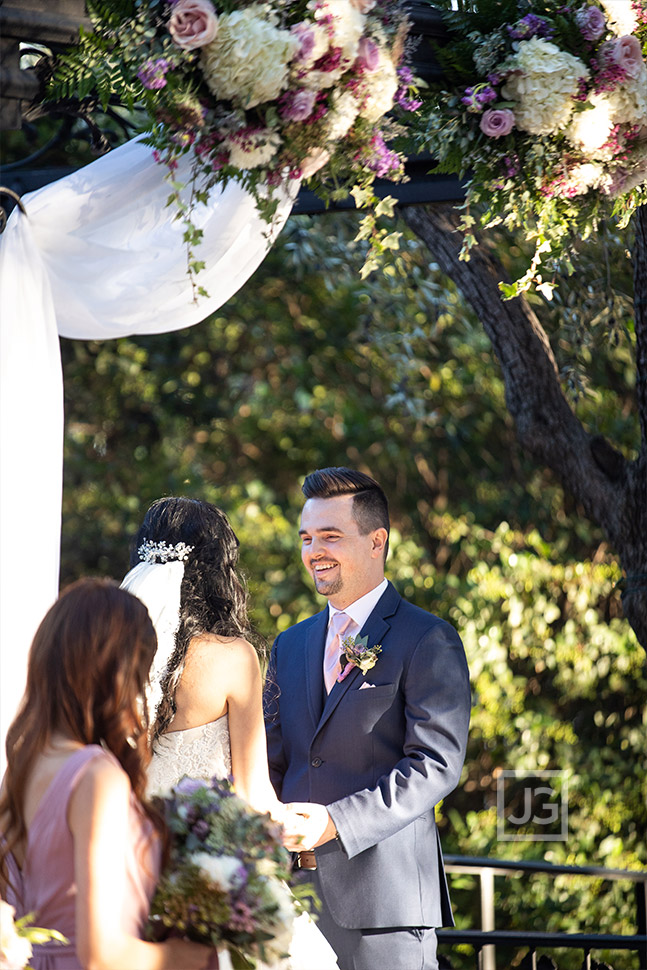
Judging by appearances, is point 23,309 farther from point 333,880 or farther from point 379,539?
point 333,880

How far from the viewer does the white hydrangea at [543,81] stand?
115 inches

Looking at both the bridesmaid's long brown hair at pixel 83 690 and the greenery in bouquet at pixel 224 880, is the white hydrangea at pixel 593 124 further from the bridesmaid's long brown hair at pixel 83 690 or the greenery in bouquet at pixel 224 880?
the greenery in bouquet at pixel 224 880

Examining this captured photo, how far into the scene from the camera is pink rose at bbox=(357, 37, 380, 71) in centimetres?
270

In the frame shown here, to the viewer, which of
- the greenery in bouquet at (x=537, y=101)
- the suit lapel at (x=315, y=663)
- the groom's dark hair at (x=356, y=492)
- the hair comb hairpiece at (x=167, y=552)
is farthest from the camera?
the groom's dark hair at (x=356, y=492)

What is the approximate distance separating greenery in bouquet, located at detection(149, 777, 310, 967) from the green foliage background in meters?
4.35

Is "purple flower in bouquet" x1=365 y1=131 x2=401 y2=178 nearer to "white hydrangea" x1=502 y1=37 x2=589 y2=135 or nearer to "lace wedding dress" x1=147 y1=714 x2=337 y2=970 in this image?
"white hydrangea" x1=502 y1=37 x2=589 y2=135

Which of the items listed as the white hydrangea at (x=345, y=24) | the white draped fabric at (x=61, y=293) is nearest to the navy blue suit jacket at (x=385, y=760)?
the white draped fabric at (x=61, y=293)

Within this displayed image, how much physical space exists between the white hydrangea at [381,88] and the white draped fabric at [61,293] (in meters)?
0.31

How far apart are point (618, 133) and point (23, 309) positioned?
1586mm

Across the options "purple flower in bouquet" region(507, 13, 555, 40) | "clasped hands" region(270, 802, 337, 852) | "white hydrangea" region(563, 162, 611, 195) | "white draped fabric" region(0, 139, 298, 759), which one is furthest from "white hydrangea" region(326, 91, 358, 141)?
"clasped hands" region(270, 802, 337, 852)

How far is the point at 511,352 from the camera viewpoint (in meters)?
4.65

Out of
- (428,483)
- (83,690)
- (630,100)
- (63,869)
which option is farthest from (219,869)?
(428,483)

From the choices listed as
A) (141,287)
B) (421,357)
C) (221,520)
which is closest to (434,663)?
(221,520)

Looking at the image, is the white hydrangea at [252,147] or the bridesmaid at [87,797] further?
the white hydrangea at [252,147]
